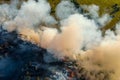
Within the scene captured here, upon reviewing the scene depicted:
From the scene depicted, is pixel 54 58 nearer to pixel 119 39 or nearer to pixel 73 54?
pixel 73 54

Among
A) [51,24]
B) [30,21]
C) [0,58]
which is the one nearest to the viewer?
[0,58]

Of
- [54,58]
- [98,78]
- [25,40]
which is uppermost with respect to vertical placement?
[25,40]

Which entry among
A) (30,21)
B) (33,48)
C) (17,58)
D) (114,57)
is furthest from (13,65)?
(114,57)

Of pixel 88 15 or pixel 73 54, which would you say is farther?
pixel 88 15

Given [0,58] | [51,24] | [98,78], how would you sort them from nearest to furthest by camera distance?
[98,78], [0,58], [51,24]

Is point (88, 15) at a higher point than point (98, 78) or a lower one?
higher

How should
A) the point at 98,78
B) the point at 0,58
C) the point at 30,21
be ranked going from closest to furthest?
the point at 98,78
the point at 0,58
the point at 30,21

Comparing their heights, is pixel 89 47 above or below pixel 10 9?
below

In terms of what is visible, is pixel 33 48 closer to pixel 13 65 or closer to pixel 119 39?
pixel 13 65

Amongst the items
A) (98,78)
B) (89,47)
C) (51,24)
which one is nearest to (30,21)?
(51,24)
